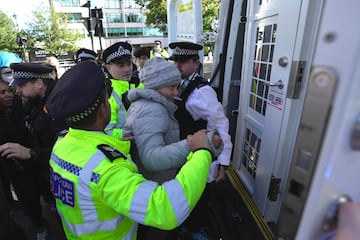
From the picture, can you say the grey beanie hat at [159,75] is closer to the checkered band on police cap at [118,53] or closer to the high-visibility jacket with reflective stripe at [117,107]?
the high-visibility jacket with reflective stripe at [117,107]

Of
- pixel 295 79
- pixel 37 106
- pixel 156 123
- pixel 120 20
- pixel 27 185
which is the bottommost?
pixel 27 185

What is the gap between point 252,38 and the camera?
242cm

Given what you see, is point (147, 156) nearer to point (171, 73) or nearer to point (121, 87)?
point (171, 73)

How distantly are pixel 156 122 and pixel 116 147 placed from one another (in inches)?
12.6

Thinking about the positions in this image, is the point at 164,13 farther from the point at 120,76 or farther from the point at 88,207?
the point at 88,207

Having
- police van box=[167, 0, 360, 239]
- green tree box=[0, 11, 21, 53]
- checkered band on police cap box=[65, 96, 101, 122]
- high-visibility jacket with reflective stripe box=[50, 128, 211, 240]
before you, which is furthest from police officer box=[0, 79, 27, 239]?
green tree box=[0, 11, 21, 53]

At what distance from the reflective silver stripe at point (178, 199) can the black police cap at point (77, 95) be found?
1.65ft

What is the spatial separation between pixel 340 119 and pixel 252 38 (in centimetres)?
212

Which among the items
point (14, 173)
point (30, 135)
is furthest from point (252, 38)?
point (14, 173)

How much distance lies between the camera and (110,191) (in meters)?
1.01

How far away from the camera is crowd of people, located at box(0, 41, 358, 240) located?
3.43 ft

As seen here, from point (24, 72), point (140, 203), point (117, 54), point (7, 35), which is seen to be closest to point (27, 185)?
Answer: point (24, 72)

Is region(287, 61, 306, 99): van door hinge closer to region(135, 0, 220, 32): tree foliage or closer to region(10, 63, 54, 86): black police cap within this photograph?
region(10, 63, 54, 86): black police cap

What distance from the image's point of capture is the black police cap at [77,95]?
1118 mm
